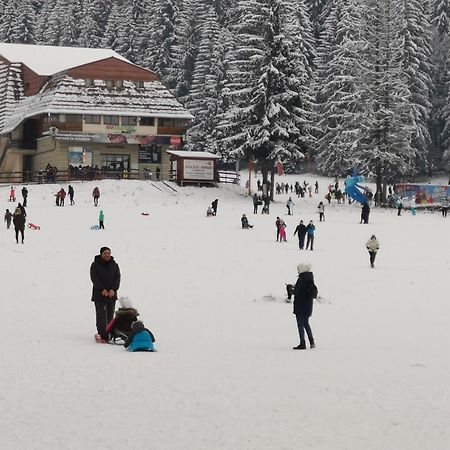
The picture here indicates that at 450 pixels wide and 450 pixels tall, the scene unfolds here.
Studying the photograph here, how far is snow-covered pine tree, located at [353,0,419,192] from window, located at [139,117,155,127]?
50.2ft

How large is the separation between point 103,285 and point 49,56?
204ft

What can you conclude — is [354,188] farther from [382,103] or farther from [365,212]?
[365,212]

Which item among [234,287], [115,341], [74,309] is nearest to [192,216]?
[234,287]

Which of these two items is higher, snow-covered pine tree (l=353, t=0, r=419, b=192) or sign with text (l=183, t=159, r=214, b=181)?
snow-covered pine tree (l=353, t=0, r=419, b=192)

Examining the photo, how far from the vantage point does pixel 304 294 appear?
12367 mm

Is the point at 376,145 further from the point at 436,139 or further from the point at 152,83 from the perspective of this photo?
the point at 436,139

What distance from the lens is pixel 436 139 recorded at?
273 ft

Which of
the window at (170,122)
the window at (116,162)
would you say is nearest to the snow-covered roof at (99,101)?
the window at (170,122)

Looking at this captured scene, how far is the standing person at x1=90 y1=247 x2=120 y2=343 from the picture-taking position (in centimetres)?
1230

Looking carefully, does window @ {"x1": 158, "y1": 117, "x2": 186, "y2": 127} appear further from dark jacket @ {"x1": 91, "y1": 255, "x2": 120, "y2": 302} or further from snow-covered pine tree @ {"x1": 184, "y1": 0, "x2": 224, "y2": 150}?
dark jacket @ {"x1": 91, "y1": 255, "x2": 120, "y2": 302}

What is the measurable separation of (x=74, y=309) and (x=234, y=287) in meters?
5.13

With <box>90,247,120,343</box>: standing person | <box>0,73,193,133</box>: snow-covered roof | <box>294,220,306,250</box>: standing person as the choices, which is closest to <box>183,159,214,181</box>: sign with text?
<box>0,73,193,133</box>: snow-covered roof

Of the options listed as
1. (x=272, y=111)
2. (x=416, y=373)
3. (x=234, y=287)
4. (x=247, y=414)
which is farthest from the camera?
(x=272, y=111)

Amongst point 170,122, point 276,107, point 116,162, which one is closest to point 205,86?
point 170,122
